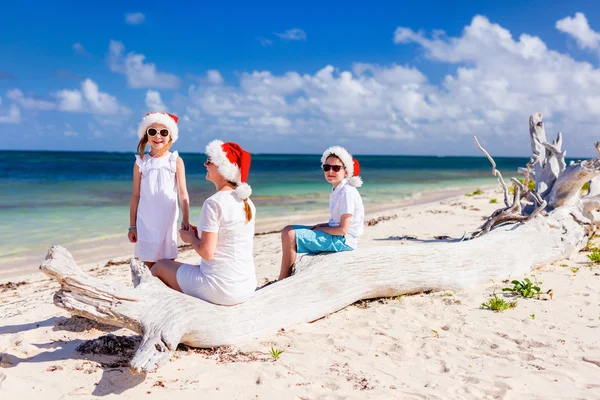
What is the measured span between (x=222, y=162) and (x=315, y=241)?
1852 mm

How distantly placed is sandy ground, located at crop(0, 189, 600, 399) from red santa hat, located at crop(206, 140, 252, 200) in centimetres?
150

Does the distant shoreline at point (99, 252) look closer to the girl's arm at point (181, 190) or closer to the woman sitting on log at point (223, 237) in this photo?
the girl's arm at point (181, 190)

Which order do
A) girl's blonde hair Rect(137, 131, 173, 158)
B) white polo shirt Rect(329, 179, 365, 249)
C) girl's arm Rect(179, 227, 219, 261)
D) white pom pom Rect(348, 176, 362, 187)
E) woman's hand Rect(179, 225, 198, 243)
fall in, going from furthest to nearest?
white pom pom Rect(348, 176, 362, 187), white polo shirt Rect(329, 179, 365, 249), girl's blonde hair Rect(137, 131, 173, 158), woman's hand Rect(179, 225, 198, 243), girl's arm Rect(179, 227, 219, 261)

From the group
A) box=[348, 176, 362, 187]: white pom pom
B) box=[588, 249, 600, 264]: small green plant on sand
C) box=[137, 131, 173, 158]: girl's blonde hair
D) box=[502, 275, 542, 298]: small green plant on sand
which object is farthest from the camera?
box=[588, 249, 600, 264]: small green plant on sand

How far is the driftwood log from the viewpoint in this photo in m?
3.96

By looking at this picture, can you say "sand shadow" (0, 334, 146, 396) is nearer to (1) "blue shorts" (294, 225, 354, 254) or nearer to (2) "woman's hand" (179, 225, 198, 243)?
(2) "woman's hand" (179, 225, 198, 243)

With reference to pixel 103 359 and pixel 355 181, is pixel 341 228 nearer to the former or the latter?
pixel 355 181

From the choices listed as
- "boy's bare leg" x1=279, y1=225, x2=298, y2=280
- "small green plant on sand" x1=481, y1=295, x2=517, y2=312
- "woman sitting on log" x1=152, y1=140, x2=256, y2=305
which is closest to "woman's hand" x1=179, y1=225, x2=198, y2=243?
"woman sitting on log" x1=152, y1=140, x2=256, y2=305

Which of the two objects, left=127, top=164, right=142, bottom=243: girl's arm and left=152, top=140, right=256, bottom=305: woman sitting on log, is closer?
left=152, top=140, right=256, bottom=305: woman sitting on log

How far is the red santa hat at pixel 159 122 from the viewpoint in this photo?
4.91 meters

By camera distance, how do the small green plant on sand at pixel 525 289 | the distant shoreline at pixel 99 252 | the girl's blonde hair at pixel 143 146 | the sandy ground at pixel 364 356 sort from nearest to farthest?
1. the sandy ground at pixel 364 356
2. the girl's blonde hair at pixel 143 146
3. the small green plant on sand at pixel 525 289
4. the distant shoreline at pixel 99 252

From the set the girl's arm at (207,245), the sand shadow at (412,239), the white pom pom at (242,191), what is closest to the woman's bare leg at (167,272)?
the girl's arm at (207,245)

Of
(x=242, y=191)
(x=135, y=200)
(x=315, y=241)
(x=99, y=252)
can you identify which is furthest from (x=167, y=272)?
(x=99, y=252)

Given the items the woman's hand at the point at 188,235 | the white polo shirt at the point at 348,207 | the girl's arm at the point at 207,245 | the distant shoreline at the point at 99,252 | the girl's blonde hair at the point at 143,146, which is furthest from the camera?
the distant shoreline at the point at 99,252
